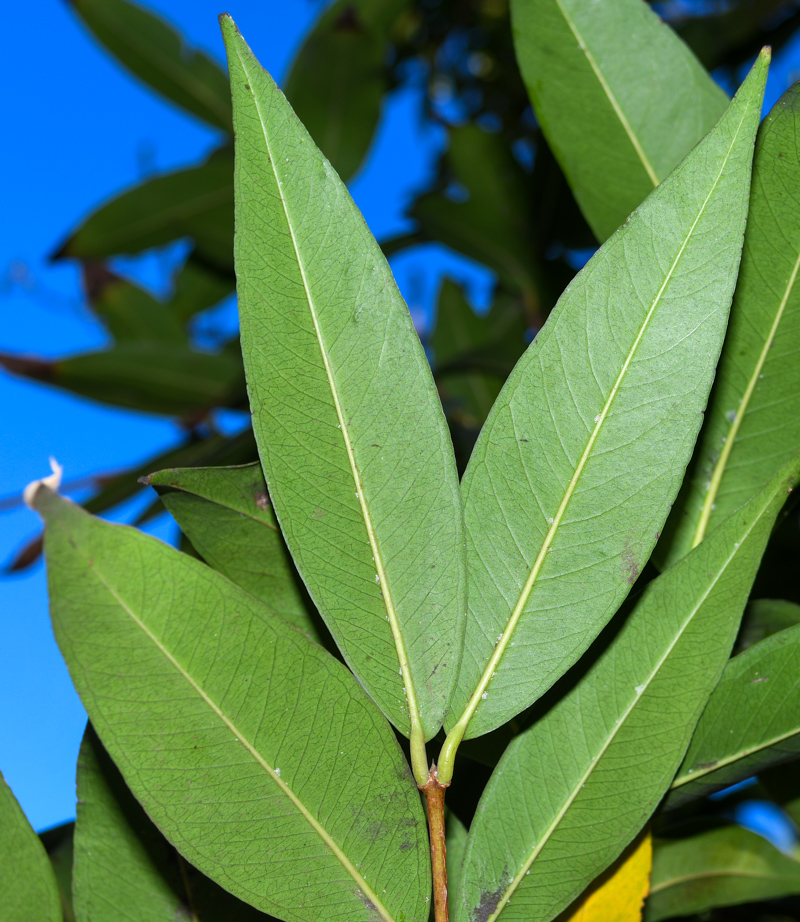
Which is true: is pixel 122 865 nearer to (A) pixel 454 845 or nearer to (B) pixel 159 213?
(A) pixel 454 845

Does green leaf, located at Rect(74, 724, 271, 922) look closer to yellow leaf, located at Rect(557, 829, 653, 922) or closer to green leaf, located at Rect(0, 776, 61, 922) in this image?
green leaf, located at Rect(0, 776, 61, 922)

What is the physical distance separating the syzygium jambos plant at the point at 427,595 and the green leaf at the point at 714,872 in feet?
0.80

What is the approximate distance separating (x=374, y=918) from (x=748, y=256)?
0.37m

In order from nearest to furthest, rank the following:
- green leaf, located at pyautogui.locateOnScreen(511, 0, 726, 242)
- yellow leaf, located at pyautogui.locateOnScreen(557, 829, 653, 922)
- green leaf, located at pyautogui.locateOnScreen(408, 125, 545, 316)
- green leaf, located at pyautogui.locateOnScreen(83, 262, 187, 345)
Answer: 1. yellow leaf, located at pyautogui.locateOnScreen(557, 829, 653, 922)
2. green leaf, located at pyautogui.locateOnScreen(511, 0, 726, 242)
3. green leaf, located at pyautogui.locateOnScreen(408, 125, 545, 316)
4. green leaf, located at pyautogui.locateOnScreen(83, 262, 187, 345)

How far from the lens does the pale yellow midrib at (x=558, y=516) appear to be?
13.8 inches

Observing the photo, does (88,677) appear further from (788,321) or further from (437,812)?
(788,321)

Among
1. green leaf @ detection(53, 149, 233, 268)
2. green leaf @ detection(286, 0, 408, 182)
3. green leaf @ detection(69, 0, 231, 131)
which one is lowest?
green leaf @ detection(53, 149, 233, 268)

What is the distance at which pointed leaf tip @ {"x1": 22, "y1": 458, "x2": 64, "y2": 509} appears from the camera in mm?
291

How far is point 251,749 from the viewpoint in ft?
1.06

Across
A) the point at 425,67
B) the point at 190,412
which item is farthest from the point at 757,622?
the point at 425,67

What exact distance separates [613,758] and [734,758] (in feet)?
0.25

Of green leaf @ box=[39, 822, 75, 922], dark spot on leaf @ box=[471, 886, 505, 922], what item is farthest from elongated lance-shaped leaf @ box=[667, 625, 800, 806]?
green leaf @ box=[39, 822, 75, 922]

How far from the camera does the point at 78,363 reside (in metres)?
1.32

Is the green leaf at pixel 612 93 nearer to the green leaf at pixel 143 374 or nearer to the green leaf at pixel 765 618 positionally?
the green leaf at pixel 765 618
